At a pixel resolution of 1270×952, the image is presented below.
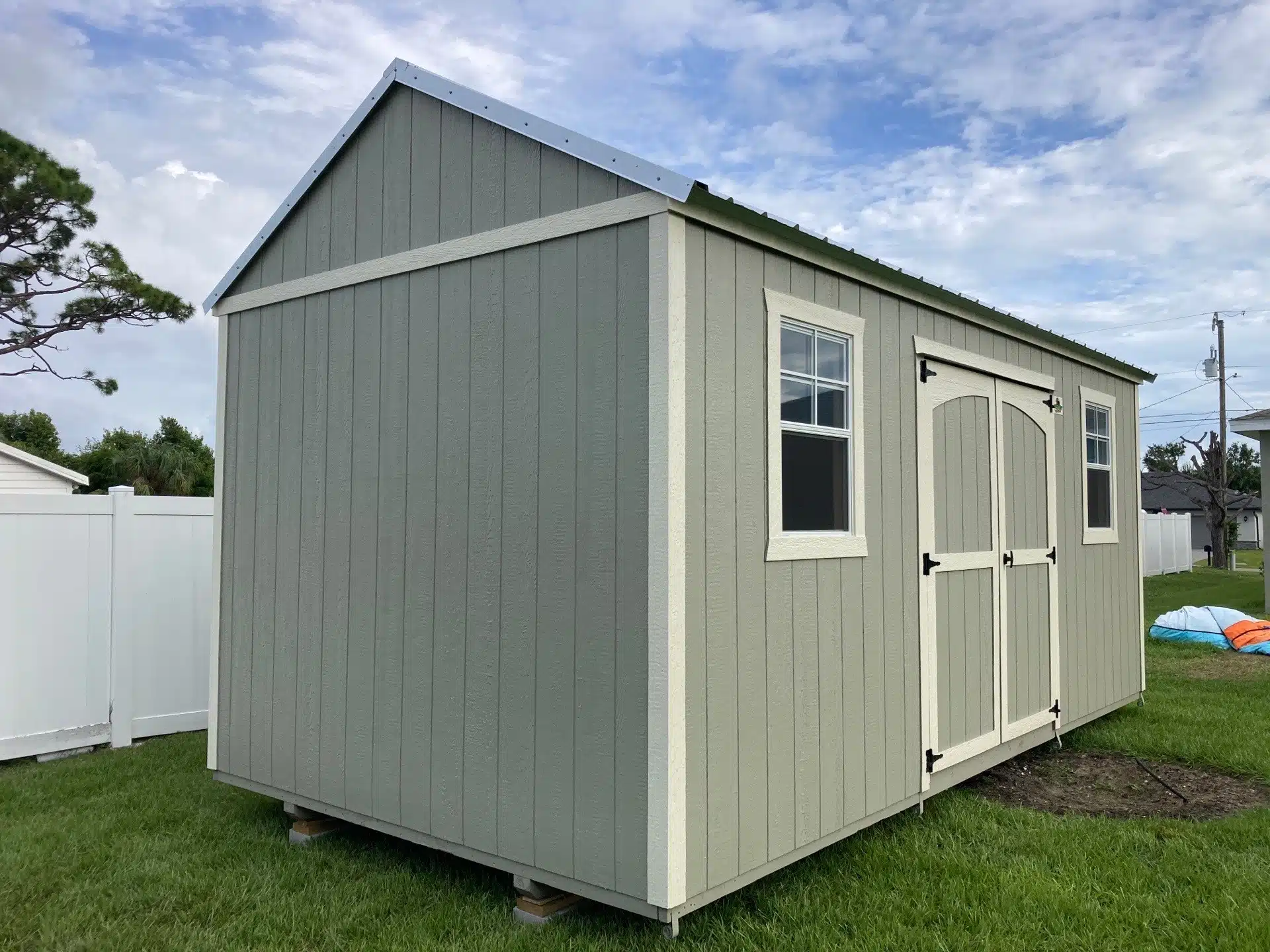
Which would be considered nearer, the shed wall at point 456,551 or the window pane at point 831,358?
the shed wall at point 456,551

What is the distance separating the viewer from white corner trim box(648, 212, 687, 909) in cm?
294

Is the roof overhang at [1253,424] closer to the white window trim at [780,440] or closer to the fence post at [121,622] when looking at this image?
the white window trim at [780,440]

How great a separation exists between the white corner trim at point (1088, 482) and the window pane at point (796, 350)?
3.40 metres

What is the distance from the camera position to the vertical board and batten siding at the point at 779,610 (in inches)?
123

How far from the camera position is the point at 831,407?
12.6 ft

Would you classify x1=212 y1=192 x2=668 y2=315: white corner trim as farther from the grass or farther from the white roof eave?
the grass

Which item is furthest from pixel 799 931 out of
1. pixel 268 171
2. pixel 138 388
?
pixel 138 388

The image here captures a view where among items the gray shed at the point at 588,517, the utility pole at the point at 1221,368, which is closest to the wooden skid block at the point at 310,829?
the gray shed at the point at 588,517

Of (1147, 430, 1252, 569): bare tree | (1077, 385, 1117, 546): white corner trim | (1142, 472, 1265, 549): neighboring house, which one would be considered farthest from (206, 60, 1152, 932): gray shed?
(1142, 472, 1265, 549): neighboring house

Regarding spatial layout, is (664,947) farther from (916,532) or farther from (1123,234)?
→ (1123,234)

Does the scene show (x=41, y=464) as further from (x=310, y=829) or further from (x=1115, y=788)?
(x=1115, y=788)

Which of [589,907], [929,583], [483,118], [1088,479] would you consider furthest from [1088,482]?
[483,118]

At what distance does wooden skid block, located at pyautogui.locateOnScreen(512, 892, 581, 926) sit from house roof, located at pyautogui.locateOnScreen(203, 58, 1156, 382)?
2.42 metres

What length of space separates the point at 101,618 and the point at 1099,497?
661cm
